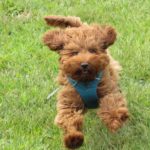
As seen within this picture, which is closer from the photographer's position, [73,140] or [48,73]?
[73,140]

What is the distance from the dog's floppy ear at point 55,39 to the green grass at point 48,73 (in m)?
0.90

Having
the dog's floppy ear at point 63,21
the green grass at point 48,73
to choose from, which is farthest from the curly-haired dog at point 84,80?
the dog's floppy ear at point 63,21

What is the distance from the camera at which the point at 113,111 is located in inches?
215

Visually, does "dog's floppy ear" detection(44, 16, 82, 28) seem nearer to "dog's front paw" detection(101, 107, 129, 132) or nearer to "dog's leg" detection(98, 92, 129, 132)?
"dog's leg" detection(98, 92, 129, 132)

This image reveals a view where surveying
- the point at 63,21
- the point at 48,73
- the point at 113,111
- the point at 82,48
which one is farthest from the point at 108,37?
the point at 48,73

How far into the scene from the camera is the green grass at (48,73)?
6105mm

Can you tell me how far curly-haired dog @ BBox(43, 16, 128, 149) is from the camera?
541 cm

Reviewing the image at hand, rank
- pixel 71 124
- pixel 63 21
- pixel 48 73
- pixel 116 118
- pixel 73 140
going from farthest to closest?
pixel 48 73
pixel 63 21
pixel 71 124
pixel 116 118
pixel 73 140

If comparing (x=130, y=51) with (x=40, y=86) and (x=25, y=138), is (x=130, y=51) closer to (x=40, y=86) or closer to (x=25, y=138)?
(x=40, y=86)

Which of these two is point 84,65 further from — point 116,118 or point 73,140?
point 73,140

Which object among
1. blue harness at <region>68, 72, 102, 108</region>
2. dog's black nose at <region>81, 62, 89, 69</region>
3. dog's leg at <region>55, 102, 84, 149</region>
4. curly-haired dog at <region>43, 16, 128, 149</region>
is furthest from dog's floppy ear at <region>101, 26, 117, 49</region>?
dog's leg at <region>55, 102, 84, 149</region>

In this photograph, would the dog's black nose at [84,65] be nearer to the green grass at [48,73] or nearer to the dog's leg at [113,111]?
the dog's leg at [113,111]

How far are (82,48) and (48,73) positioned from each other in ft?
6.69

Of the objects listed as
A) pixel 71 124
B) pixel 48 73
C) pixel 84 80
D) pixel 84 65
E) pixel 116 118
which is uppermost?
pixel 84 65
